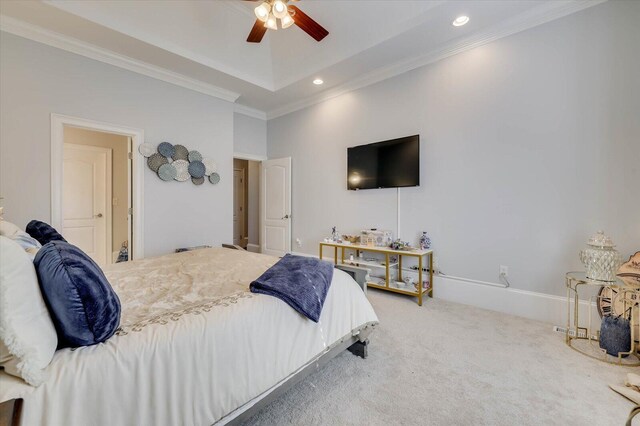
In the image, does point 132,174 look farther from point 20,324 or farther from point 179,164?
point 20,324

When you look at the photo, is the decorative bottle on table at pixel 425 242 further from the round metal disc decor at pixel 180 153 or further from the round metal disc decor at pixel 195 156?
the round metal disc decor at pixel 180 153

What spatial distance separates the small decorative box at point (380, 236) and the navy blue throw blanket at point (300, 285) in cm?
194

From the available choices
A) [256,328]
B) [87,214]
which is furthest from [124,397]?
[87,214]

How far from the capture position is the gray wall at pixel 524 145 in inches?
92.4

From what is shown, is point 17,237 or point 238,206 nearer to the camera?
point 17,237

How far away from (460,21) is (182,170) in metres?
3.86

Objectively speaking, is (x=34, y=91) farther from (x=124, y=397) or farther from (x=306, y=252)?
(x=306, y=252)

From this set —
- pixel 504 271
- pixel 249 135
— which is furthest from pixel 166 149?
pixel 504 271

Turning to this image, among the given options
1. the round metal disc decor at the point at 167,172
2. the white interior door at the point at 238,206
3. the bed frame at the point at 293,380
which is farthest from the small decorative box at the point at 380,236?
the white interior door at the point at 238,206

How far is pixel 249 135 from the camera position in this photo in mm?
5148

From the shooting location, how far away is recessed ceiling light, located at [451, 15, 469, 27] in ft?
8.86

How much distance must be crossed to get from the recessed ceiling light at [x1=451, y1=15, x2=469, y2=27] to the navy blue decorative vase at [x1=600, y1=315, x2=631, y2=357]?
2.96 m

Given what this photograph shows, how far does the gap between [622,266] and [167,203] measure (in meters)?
4.89

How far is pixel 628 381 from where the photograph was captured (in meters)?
1.69
